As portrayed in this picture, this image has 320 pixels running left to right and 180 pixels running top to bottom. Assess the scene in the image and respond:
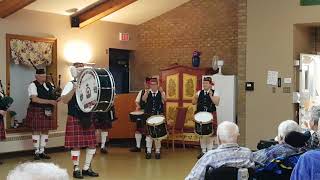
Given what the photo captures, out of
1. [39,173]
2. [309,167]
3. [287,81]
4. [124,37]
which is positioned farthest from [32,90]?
[39,173]

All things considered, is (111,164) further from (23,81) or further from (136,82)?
(136,82)

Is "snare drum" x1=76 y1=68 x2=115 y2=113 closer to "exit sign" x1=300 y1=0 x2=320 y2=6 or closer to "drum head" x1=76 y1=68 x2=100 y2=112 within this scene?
"drum head" x1=76 y1=68 x2=100 y2=112

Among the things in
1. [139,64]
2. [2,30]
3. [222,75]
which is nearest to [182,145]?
[222,75]

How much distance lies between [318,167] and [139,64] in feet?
28.2

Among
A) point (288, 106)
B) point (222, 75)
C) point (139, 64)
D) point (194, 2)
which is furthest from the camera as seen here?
point (139, 64)

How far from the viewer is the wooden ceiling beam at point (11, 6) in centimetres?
766

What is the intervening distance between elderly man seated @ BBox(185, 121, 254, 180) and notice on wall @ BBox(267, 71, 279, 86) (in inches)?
199

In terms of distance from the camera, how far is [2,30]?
8008mm

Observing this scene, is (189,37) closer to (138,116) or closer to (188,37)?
(188,37)

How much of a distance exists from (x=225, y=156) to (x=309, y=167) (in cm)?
85

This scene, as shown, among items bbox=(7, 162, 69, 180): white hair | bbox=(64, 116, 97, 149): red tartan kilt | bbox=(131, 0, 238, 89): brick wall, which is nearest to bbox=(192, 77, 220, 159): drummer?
bbox=(131, 0, 238, 89): brick wall

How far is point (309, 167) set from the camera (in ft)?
8.38

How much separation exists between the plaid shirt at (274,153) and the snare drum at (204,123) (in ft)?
14.1

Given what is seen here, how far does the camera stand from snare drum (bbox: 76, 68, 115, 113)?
5.84 m
